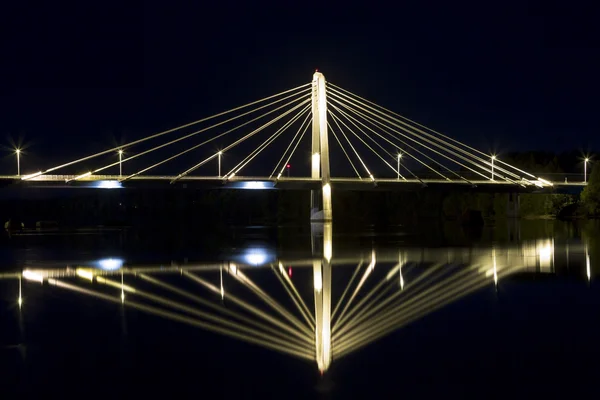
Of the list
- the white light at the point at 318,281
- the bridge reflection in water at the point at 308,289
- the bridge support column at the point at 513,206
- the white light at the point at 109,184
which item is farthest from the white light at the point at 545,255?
the bridge support column at the point at 513,206

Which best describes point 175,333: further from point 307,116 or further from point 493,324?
point 307,116

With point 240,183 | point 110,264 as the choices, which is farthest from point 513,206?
point 110,264

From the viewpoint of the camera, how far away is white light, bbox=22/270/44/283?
17117 mm

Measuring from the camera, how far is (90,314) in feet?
38.3

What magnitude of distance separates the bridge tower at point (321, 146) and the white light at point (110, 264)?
115ft

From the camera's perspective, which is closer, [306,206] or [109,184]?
[109,184]

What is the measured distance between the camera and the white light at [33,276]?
1712cm

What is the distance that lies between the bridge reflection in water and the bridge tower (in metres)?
33.4

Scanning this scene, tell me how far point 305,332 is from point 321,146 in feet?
159

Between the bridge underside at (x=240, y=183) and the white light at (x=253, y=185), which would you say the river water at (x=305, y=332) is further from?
the white light at (x=253, y=185)

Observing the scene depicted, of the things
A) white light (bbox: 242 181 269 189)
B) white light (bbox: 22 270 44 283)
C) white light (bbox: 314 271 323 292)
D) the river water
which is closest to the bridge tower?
white light (bbox: 242 181 269 189)

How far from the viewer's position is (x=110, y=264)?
2136 cm

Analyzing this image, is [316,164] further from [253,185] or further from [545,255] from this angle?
[545,255]

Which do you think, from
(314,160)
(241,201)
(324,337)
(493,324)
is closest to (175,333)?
(324,337)
